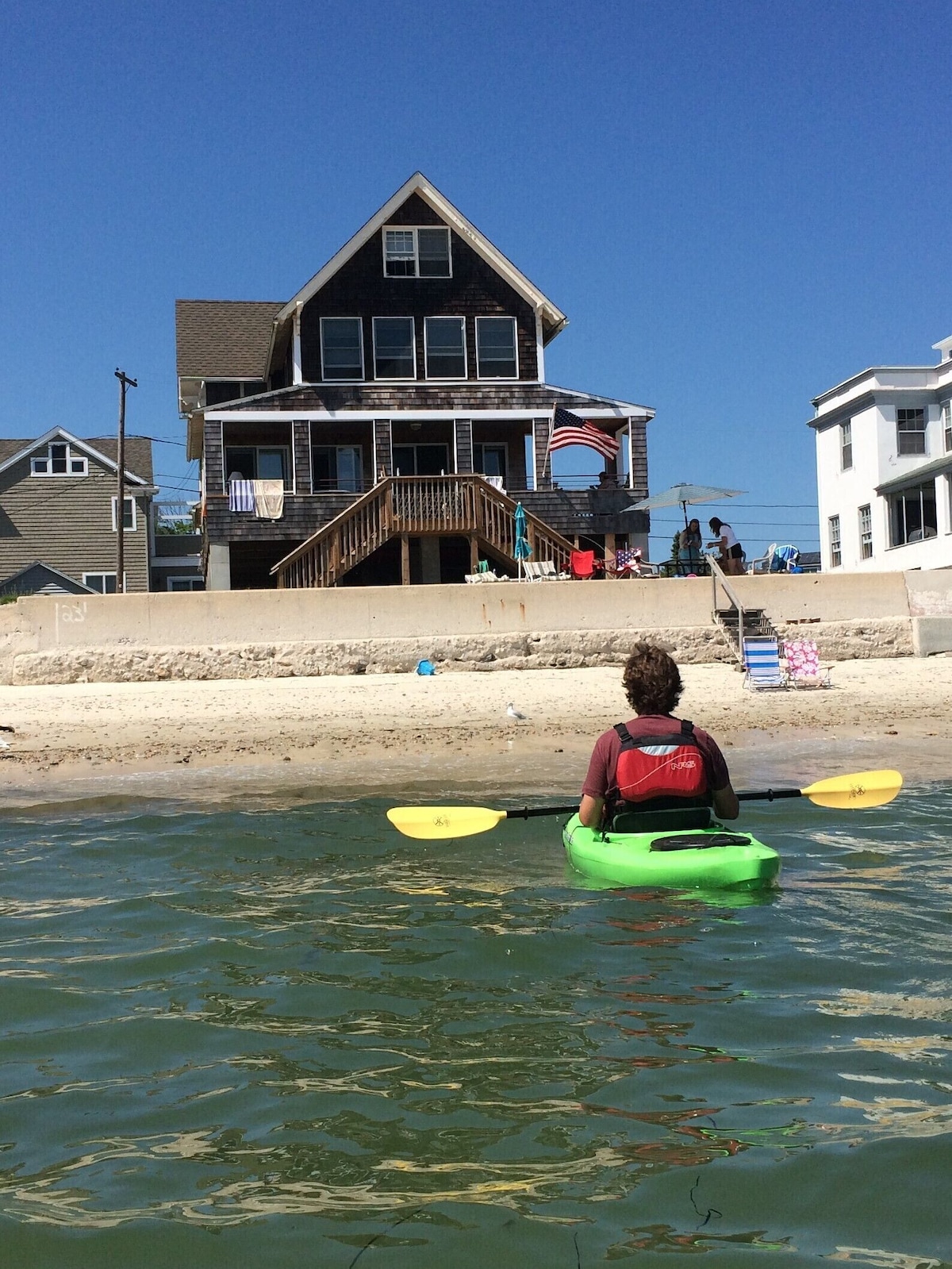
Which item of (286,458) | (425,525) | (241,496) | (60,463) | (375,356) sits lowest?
(425,525)

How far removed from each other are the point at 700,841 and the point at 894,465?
3441 cm

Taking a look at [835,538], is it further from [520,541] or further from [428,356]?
[520,541]

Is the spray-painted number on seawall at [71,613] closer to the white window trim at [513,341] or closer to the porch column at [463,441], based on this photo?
the porch column at [463,441]

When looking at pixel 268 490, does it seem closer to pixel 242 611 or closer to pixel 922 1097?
pixel 242 611

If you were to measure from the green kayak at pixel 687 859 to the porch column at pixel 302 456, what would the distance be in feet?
80.4

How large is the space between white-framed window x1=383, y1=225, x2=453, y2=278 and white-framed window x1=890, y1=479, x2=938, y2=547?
15.4 metres

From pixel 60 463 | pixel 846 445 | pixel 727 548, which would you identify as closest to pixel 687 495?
pixel 727 548

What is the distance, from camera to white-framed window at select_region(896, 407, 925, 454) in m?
38.4

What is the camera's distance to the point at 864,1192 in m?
3.21

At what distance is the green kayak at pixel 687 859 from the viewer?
6410mm

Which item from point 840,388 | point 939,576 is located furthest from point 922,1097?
point 840,388

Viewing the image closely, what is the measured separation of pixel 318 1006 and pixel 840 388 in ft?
128

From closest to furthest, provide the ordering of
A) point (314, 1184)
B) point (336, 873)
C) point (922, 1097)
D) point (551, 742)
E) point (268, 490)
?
point (314, 1184)
point (922, 1097)
point (336, 873)
point (551, 742)
point (268, 490)

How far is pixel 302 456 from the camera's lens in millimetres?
30578
